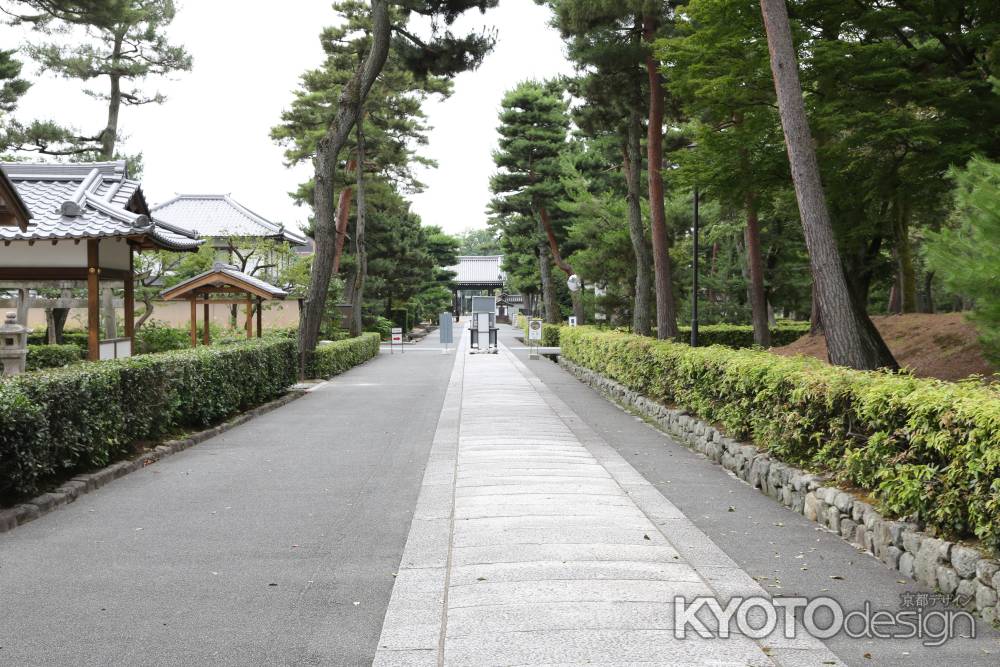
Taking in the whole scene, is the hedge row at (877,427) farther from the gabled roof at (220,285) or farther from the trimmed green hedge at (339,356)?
the trimmed green hedge at (339,356)

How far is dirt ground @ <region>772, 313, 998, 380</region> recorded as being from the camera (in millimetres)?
13859

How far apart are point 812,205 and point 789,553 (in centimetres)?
568

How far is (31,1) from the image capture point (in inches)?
780

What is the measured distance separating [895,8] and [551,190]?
25195mm

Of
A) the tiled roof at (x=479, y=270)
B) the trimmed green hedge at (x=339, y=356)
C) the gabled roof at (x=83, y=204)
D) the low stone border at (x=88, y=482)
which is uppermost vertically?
the tiled roof at (x=479, y=270)

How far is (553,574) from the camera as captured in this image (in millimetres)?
5234

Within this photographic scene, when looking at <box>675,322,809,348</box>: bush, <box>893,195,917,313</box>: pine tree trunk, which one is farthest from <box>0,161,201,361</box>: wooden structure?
<box>675,322,809,348</box>: bush

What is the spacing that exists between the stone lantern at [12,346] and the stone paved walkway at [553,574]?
8.02 m

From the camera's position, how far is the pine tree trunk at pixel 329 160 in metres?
21.0

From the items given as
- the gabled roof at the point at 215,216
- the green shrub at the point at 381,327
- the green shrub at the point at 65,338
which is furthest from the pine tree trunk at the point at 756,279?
the green shrub at the point at 381,327

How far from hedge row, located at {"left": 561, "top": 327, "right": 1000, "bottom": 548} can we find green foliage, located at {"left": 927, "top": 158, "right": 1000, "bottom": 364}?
851 mm

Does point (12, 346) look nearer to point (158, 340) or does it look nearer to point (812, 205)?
point (158, 340)

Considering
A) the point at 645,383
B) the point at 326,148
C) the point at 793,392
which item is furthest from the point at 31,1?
the point at 793,392

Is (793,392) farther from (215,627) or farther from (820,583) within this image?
(215,627)
